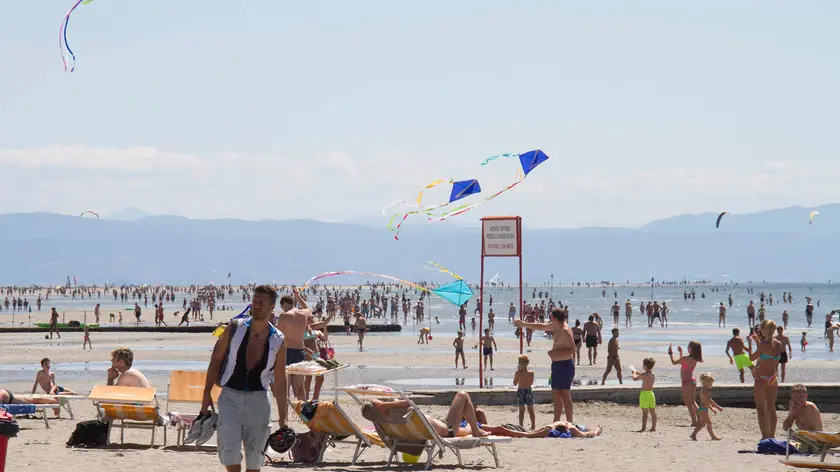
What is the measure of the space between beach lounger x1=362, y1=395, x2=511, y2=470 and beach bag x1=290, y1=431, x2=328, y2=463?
50 centimetres

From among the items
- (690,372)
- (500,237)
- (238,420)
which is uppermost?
(500,237)

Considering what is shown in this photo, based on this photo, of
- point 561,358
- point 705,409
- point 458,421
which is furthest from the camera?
point 705,409

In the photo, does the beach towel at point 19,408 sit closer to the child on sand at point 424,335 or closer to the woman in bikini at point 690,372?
the woman in bikini at point 690,372

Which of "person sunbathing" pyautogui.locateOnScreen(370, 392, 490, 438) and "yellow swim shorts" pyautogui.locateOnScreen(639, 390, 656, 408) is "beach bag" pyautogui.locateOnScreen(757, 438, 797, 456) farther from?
"person sunbathing" pyautogui.locateOnScreen(370, 392, 490, 438)

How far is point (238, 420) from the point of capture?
Result: 625cm

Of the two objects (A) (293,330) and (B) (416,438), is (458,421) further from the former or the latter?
(A) (293,330)

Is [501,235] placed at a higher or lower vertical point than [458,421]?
higher

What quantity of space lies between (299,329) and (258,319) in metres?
5.45

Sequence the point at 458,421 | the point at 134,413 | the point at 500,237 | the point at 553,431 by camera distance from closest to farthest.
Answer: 1. the point at 458,421
2. the point at 134,413
3. the point at 553,431
4. the point at 500,237

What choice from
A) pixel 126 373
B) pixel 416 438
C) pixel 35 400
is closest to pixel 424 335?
pixel 35 400

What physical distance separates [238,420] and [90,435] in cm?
438

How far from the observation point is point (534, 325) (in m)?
11.3

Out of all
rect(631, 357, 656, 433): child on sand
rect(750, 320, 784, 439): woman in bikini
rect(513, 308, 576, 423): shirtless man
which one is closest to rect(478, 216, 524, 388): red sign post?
rect(631, 357, 656, 433): child on sand

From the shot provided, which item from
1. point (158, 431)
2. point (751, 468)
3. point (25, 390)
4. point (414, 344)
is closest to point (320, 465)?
point (158, 431)
